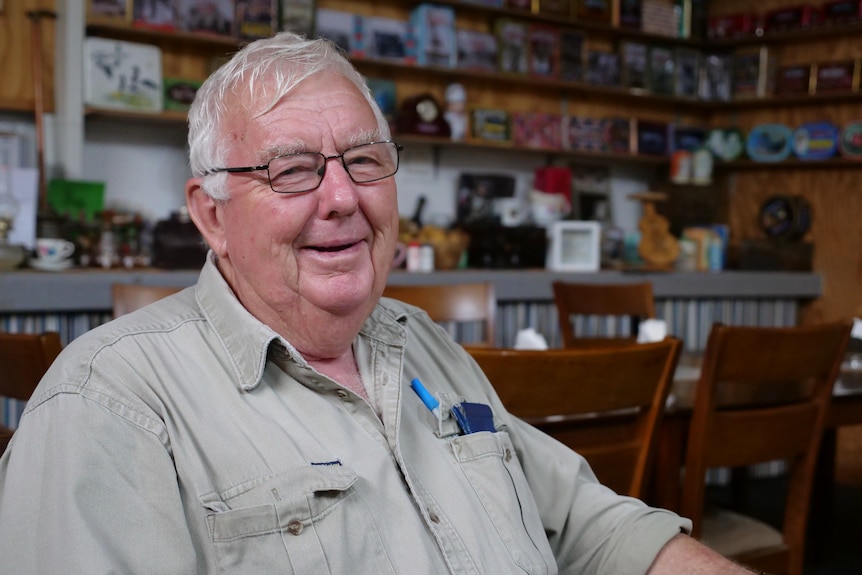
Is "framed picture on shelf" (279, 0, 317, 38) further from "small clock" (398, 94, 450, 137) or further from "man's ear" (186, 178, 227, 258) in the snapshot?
"man's ear" (186, 178, 227, 258)

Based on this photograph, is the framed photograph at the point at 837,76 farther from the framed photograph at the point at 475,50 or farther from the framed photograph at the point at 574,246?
the framed photograph at the point at 475,50

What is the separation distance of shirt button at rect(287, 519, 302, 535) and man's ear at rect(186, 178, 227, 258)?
1.38 feet

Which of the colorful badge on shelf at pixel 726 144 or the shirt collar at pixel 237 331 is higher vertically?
the colorful badge on shelf at pixel 726 144

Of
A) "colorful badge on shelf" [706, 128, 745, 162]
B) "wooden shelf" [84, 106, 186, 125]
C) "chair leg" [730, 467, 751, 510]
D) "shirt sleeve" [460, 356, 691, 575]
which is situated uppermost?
"colorful badge on shelf" [706, 128, 745, 162]

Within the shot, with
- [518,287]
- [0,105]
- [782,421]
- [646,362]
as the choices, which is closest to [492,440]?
[646,362]

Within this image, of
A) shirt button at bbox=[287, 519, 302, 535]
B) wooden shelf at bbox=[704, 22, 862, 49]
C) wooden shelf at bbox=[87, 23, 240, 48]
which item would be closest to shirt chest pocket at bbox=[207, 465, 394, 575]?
shirt button at bbox=[287, 519, 302, 535]

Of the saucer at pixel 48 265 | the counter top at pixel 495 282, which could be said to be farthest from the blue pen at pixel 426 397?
the saucer at pixel 48 265

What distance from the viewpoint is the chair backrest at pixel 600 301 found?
112 inches

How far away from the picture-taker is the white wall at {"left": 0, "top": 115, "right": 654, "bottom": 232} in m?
3.56

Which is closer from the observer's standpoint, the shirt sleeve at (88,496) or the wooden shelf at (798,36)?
the shirt sleeve at (88,496)

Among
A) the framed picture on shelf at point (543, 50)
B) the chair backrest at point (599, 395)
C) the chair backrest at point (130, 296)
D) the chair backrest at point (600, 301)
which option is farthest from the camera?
the framed picture on shelf at point (543, 50)

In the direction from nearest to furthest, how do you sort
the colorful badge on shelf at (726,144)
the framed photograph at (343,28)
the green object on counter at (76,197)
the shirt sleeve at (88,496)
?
the shirt sleeve at (88,496), the green object on counter at (76,197), the framed photograph at (343,28), the colorful badge on shelf at (726,144)

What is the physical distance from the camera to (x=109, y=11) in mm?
3340

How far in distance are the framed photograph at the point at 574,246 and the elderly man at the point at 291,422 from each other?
2.70 metres
